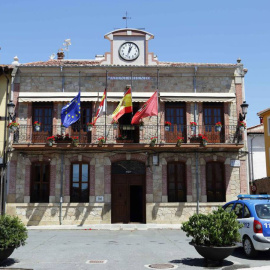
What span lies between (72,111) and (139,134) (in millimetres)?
3777

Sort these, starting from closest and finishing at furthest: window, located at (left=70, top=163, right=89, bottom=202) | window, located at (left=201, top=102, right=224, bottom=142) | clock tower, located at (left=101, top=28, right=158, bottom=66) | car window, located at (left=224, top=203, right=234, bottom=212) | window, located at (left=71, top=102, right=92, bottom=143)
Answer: car window, located at (left=224, top=203, right=234, bottom=212)
window, located at (left=70, top=163, right=89, bottom=202)
window, located at (left=71, top=102, right=92, bottom=143)
window, located at (left=201, top=102, right=224, bottom=142)
clock tower, located at (left=101, top=28, right=158, bottom=66)

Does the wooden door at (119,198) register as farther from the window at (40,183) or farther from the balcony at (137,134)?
the window at (40,183)

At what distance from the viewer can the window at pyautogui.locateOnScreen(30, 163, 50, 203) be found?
19609 millimetres

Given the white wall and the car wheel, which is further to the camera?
the white wall

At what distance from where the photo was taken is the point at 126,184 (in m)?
19.8

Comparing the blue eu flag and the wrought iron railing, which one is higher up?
the blue eu flag

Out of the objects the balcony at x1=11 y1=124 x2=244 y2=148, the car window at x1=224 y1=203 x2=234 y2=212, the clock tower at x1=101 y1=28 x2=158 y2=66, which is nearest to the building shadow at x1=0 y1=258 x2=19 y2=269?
the car window at x1=224 y1=203 x2=234 y2=212

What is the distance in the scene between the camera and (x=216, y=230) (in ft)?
27.7

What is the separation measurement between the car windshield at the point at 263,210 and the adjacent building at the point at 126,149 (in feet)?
30.3

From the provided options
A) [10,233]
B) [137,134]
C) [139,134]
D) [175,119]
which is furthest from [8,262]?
[175,119]

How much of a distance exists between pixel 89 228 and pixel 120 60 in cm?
927

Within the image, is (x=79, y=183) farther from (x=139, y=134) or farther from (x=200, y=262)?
(x=200, y=262)

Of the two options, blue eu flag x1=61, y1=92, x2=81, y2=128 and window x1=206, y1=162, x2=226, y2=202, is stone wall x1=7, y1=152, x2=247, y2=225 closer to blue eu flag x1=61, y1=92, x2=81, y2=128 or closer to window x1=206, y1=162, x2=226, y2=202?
window x1=206, y1=162, x2=226, y2=202

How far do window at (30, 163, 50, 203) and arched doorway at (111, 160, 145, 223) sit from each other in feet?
11.5
